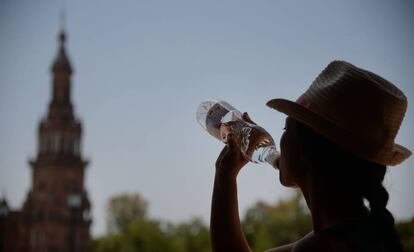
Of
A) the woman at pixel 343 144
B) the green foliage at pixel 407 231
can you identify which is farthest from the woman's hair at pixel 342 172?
the green foliage at pixel 407 231

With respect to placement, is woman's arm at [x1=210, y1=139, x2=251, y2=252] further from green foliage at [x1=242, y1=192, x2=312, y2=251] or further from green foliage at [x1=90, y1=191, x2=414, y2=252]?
green foliage at [x1=242, y1=192, x2=312, y2=251]

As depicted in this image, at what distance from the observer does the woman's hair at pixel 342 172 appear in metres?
0.66

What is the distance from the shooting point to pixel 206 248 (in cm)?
1803

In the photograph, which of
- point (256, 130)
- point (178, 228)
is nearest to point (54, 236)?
point (178, 228)

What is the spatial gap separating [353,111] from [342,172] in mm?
57

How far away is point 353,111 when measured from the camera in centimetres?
66

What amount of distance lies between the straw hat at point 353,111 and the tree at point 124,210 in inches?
897

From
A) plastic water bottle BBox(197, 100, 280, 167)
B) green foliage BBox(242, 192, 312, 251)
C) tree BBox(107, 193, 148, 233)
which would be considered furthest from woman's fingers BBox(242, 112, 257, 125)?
tree BBox(107, 193, 148, 233)

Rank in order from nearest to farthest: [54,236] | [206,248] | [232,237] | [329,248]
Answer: [329,248], [232,237], [206,248], [54,236]

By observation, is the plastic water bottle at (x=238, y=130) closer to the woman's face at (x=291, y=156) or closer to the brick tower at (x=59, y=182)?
the woman's face at (x=291, y=156)

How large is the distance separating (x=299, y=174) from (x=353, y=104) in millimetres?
81

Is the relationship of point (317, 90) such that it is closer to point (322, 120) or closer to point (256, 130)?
point (322, 120)

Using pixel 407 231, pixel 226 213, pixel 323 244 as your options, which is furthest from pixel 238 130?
pixel 407 231

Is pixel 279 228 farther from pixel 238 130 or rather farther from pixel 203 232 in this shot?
pixel 238 130
